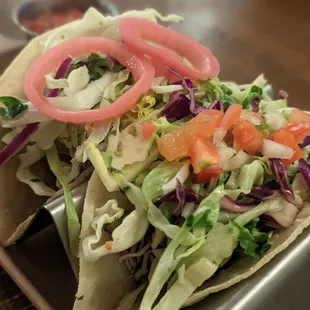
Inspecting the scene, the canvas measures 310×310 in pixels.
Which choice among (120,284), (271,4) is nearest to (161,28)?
(120,284)

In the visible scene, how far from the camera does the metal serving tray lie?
1.00 metres

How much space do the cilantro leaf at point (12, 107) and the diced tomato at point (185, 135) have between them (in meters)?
0.34

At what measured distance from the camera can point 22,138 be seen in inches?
50.9

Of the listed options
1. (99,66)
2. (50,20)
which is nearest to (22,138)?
(99,66)

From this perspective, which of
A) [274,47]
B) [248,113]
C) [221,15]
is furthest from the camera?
[221,15]

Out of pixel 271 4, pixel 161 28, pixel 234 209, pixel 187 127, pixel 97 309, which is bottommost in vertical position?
pixel 97 309

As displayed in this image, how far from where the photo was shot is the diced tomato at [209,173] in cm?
106

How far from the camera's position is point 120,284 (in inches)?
44.4

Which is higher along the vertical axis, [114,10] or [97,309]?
[114,10]

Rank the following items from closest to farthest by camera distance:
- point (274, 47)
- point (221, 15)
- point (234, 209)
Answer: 1. point (234, 209)
2. point (274, 47)
3. point (221, 15)

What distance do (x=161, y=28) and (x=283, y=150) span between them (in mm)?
460

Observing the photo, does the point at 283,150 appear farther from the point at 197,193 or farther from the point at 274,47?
the point at 274,47

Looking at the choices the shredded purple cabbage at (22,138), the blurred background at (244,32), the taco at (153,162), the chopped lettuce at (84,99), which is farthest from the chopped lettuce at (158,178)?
the blurred background at (244,32)

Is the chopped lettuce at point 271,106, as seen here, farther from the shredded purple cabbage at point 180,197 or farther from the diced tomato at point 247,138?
the shredded purple cabbage at point 180,197
